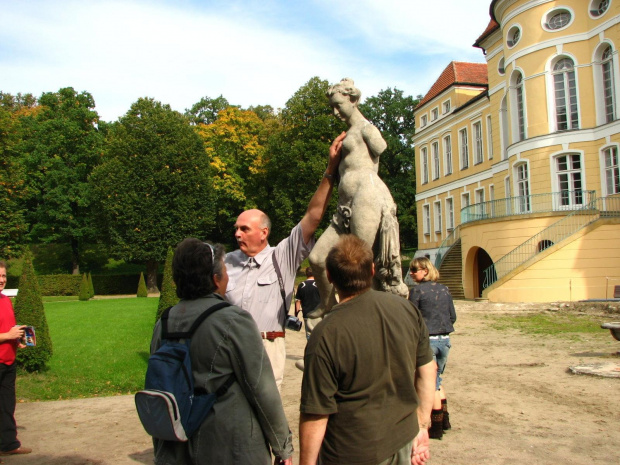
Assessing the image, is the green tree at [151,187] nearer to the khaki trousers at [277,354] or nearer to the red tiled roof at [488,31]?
the red tiled roof at [488,31]

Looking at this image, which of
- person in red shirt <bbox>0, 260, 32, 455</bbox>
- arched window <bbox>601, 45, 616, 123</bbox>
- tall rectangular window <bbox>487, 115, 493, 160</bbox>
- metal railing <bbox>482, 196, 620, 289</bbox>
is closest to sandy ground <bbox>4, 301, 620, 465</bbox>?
person in red shirt <bbox>0, 260, 32, 455</bbox>

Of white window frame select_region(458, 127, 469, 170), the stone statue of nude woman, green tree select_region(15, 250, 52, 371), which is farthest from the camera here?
white window frame select_region(458, 127, 469, 170)

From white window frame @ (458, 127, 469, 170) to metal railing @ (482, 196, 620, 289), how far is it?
45.0ft

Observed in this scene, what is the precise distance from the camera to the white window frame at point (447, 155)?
40125mm

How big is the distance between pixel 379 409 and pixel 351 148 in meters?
2.82

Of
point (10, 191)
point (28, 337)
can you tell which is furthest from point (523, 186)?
point (10, 191)

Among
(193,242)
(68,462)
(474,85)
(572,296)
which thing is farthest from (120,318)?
(474,85)

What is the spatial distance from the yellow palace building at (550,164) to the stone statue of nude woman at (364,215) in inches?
729

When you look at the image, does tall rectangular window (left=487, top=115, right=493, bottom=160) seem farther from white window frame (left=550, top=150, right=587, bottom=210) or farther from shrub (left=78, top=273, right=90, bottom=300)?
shrub (left=78, top=273, right=90, bottom=300)

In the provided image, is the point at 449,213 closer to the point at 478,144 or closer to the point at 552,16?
the point at 478,144

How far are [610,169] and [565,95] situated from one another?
13.2ft

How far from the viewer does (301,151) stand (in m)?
37.8

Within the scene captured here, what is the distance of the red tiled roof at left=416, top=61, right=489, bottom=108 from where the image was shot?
3991 centimetres

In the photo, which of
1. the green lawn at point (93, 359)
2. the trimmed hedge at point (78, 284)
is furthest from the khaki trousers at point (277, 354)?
the trimmed hedge at point (78, 284)
